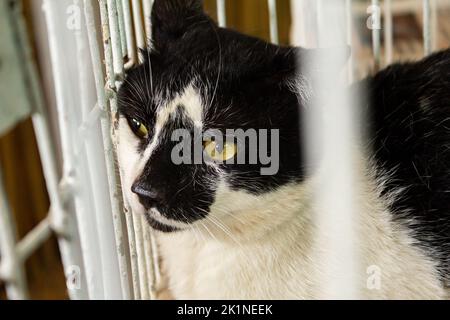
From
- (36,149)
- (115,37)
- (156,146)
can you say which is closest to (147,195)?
(156,146)

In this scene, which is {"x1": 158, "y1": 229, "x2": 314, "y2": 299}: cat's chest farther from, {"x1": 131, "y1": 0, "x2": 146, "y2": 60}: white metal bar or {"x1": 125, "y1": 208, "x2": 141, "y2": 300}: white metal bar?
{"x1": 131, "y1": 0, "x2": 146, "y2": 60}: white metal bar

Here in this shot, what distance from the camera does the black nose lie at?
0.71 meters

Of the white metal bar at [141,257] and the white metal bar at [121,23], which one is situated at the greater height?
the white metal bar at [121,23]

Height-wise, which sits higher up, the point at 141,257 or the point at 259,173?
the point at 259,173

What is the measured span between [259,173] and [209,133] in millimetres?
84

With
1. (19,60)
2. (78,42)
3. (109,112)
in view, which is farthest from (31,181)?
(19,60)

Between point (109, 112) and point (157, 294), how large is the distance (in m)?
0.35

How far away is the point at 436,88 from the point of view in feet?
2.91

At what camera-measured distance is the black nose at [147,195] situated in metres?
0.71

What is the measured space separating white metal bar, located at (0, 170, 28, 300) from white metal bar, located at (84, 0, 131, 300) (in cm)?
31

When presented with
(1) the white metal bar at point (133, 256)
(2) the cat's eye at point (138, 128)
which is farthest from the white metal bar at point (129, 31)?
(1) the white metal bar at point (133, 256)

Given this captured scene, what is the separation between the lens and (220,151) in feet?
2.45

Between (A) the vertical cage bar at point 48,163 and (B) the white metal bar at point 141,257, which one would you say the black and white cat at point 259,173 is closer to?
(B) the white metal bar at point 141,257

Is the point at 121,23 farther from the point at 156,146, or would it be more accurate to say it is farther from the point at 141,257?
the point at 141,257
